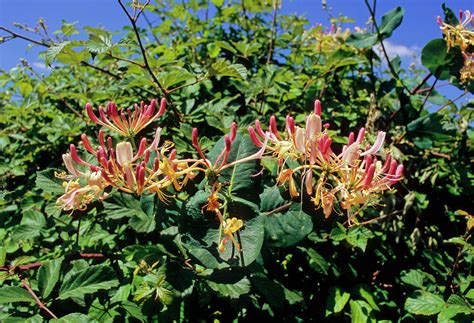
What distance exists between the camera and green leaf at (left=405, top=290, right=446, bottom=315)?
1205mm

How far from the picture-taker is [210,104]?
1.56m

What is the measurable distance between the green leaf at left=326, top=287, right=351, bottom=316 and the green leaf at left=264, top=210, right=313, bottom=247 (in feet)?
1.50

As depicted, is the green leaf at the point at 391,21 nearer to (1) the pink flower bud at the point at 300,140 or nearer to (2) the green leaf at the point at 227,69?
(2) the green leaf at the point at 227,69

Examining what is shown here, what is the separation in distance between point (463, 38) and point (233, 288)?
1.22 meters

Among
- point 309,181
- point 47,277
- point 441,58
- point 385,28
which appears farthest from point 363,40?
point 47,277

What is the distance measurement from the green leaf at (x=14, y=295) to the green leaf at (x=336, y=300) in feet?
2.92

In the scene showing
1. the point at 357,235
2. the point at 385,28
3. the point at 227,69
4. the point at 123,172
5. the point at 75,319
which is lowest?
the point at 75,319

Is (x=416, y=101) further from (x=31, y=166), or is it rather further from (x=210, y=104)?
(x=31, y=166)

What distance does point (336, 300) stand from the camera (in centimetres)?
132

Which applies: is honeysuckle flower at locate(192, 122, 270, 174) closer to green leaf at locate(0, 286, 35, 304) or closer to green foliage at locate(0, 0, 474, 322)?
green foliage at locate(0, 0, 474, 322)

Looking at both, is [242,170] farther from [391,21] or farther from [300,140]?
[391,21]

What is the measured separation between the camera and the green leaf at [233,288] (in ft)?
3.04

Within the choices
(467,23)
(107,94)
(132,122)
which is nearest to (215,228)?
(132,122)

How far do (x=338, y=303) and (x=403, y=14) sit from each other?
3.81 feet
